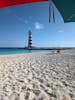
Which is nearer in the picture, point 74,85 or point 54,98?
point 54,98

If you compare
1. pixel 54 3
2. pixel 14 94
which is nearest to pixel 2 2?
pixel 54 3

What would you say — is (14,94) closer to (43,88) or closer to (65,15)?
(43,88)

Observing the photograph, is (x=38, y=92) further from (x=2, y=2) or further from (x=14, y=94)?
(x=2, y=2)

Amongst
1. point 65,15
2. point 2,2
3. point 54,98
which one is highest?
point 2,2

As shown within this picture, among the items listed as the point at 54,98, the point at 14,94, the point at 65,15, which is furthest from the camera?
the point at 14,94

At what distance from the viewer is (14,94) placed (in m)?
4.04

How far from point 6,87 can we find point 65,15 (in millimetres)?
2688

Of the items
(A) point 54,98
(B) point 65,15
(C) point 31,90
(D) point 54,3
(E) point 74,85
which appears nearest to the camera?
(D) point 54,3

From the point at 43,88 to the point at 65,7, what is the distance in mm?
2452

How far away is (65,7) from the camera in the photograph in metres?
2.60

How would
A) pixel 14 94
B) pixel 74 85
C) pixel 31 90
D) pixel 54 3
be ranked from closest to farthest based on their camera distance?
1. pixel 54 3
2. pixel 14 94
3. pixel 31 90
4. pixel 74 85

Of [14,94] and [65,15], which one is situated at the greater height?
[65,15]

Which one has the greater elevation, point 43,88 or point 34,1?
point 34,1

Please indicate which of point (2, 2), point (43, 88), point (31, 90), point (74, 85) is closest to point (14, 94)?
point (31, 90)
